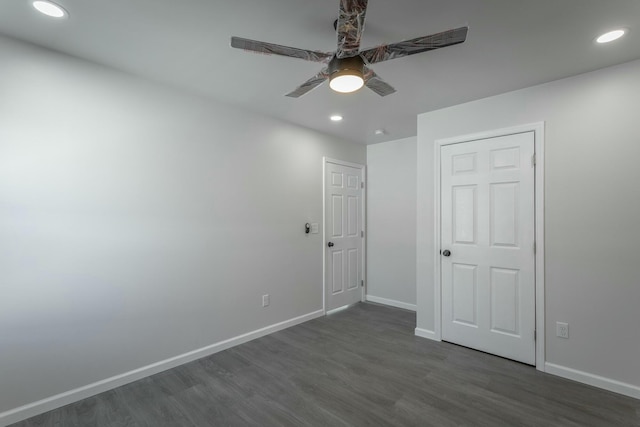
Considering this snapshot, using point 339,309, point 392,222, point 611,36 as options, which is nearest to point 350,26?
point 611,36

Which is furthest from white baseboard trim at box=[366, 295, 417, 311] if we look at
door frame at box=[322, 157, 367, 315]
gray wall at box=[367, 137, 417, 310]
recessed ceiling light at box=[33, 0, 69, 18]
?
recessed ceiling light at box=[33, 0, 69, 18]

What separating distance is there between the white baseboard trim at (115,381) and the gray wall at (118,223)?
0.05m

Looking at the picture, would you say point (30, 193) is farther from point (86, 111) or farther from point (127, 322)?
point (127, 322)

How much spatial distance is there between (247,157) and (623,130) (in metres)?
3.31

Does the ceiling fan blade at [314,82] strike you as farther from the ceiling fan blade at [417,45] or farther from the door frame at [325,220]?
the door frame at [325,220]

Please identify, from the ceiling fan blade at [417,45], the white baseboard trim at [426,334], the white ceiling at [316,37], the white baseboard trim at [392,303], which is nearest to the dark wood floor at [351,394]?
the white baseboard trim at [426,334]

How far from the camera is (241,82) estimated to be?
102 inches

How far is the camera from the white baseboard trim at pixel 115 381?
1995 millimetres

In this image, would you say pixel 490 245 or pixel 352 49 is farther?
pixel 490 245

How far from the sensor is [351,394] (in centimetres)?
229

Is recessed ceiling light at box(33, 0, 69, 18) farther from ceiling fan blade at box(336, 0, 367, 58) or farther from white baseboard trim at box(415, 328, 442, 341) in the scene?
white baseboard trim at box(415, 328, 442, 341)

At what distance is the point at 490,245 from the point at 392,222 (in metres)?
1.72

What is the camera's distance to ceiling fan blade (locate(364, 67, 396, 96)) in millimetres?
1811

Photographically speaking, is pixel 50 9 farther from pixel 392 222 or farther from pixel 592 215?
pixel 392 222
